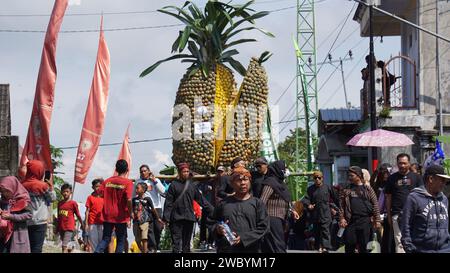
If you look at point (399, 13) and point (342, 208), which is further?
point (399, 13)

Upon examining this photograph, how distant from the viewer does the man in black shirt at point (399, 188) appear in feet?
57.0

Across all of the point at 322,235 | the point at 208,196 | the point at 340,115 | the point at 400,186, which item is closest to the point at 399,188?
the point at 400,186

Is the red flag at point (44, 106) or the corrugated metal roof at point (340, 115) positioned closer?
the red flag at point (44, 106)

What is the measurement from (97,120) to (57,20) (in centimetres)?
307

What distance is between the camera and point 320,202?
21844mm

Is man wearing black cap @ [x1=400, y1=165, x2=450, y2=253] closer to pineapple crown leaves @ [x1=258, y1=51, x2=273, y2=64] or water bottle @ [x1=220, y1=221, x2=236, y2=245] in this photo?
water bottle @ [x1=220, y1=221, x2=236, y2=245]

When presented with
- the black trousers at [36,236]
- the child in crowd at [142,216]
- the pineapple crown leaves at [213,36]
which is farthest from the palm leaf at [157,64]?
the black trousers at [36,236]

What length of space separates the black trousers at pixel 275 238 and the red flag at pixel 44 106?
23.2 ft

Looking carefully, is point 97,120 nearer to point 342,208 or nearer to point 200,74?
point 342,208

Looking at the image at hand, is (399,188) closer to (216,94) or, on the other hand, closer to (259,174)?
(259,174)

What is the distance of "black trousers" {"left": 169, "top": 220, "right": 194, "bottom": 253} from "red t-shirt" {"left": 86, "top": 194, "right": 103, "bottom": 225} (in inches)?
74.3

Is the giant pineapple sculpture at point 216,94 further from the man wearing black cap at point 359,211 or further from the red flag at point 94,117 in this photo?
the man wearing black cap at point 359,211
